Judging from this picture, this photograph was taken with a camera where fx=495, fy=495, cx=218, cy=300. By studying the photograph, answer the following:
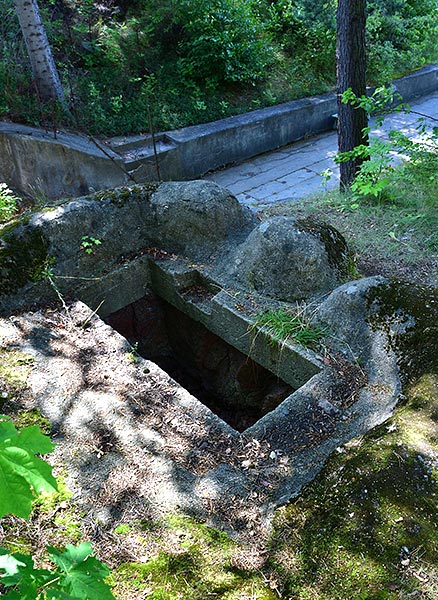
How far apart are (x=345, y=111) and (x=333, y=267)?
9.72ft

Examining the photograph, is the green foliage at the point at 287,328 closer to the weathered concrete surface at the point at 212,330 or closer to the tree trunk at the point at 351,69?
the weathered concrete surface at the point at 212,330

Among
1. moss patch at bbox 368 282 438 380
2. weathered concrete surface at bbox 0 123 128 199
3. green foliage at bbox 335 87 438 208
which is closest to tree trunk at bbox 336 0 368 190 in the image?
green foliage at bbox 335 87 438 208

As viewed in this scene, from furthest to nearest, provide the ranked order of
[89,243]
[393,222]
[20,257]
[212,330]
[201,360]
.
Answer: [393,222] < [201,360] < [89,243] < [212,330] < [20,257]

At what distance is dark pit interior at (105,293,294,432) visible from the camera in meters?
4.30

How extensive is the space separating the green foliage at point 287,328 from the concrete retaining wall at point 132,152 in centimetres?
389

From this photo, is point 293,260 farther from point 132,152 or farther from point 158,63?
point 158,63

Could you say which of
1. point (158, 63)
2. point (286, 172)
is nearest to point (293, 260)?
point (286, 172)

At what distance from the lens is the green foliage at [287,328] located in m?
3.47

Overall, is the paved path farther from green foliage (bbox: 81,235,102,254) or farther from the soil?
the soil

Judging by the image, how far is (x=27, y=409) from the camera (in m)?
2.90

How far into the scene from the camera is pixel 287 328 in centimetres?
356

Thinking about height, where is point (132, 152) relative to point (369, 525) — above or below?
above

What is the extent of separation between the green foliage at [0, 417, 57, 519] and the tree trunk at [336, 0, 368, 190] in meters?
5.22

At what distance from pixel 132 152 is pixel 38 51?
197 cm
